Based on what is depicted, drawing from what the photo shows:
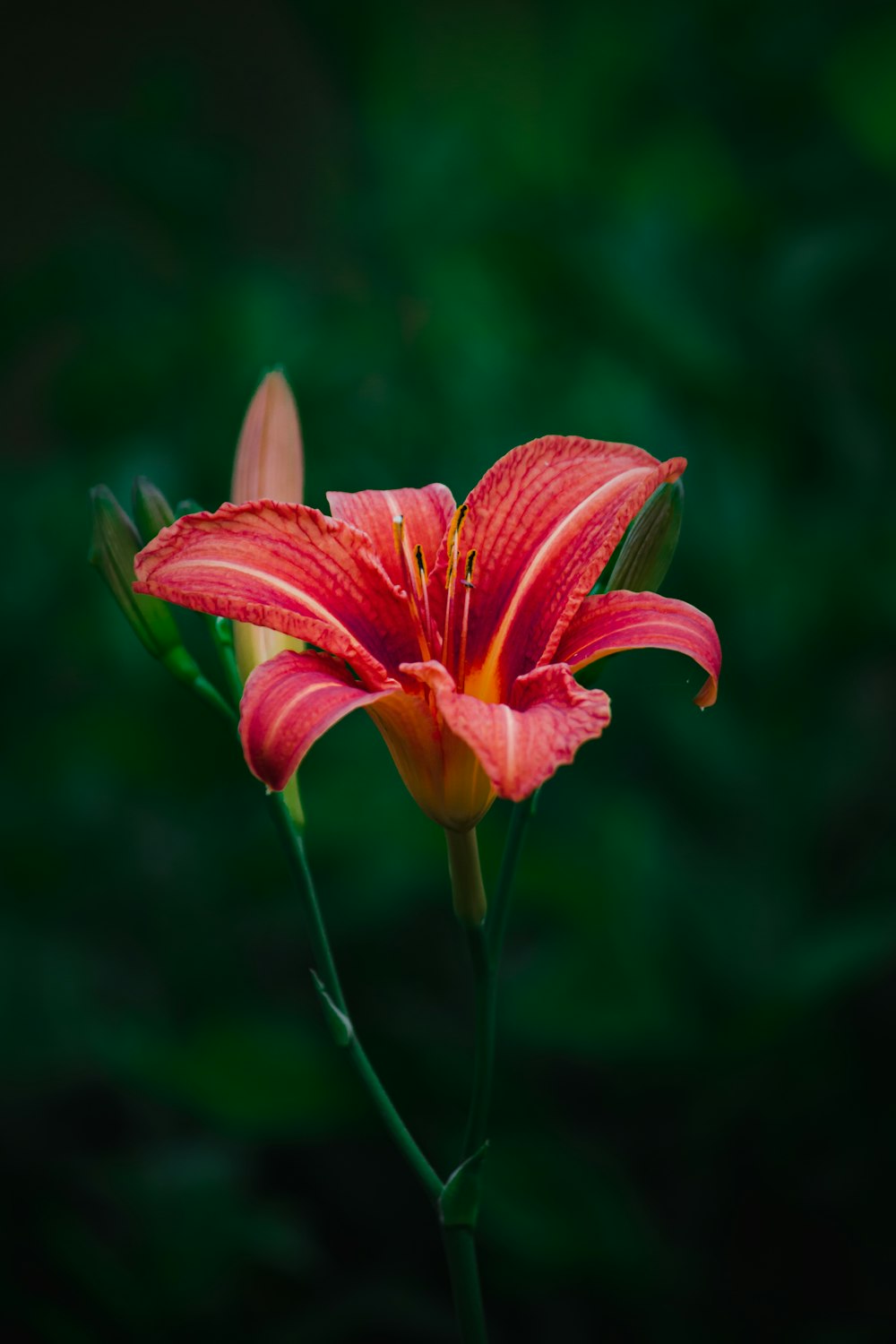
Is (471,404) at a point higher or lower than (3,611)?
higher

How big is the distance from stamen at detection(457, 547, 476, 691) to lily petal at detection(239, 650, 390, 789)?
12 cm

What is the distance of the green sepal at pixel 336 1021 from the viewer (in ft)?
2.05

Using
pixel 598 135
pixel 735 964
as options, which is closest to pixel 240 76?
pixel 598 135

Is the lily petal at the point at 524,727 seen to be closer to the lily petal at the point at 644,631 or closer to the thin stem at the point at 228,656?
the lily petal at the point at 644,631

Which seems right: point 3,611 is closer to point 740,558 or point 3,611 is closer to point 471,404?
point 471,404

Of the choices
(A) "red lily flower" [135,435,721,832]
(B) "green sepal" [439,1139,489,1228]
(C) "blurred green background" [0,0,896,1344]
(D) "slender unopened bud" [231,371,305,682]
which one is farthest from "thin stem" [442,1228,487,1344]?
(C) "blurred green background" [0,0,896,1344]

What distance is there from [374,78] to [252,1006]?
1.04 m

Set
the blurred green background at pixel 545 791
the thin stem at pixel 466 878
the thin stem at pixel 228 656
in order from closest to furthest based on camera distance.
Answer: the thin stem at pixel 466 878, the thin stem at pixel 228 656, the blurred green background at pixel 545 791

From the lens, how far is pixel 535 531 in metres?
0.65

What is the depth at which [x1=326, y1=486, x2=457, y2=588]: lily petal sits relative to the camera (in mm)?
665

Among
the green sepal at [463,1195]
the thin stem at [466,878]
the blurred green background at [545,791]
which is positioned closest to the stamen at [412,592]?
the thin stem at [466,878]

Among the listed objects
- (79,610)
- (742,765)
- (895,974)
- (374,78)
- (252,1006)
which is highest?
(374,78)

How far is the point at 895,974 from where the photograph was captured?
1.38 m

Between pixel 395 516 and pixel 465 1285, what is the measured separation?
0.42 meters
